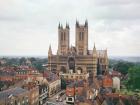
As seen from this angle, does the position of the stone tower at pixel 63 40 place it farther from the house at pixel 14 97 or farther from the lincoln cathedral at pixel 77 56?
the house at pixel 14 97

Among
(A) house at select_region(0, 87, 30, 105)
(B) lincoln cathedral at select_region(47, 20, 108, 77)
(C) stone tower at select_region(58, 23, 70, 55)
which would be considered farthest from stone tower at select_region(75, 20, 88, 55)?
(A) house at select_region(0, 87, 30, 105)

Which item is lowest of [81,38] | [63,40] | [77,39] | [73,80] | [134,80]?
[73,80]

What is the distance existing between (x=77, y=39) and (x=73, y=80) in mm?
Result: 23678

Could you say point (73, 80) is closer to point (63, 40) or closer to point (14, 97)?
point (63, 40)

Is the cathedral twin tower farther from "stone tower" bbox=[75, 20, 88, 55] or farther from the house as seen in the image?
the house

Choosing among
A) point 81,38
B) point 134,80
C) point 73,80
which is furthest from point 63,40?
point 134,80

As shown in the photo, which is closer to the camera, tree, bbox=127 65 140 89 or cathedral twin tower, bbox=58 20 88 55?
tree, bbox=127 65 140 89

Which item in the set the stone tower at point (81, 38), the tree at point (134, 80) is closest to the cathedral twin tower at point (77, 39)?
the stone tower at point (81, 38)

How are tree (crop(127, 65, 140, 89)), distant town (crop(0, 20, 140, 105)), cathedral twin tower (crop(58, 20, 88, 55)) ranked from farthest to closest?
cathedral twin tower (crop(58, 20, 88, 55)) → tree (crop(127, 65, 140, 89)) → distant town (crop(0, 20, 140, 105))

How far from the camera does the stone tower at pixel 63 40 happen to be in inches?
4895

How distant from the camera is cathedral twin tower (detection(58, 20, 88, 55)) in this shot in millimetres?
123062

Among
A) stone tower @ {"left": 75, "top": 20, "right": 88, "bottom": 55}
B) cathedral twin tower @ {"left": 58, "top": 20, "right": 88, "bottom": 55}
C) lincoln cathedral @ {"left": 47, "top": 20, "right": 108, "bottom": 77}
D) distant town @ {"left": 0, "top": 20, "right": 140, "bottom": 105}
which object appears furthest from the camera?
cathedral twin tower @ {"left": 58, "top": 20, "right": 88, "bottom": 55}

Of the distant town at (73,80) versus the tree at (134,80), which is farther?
the tree at (134,80)

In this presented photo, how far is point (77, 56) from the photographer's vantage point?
11881 cm
